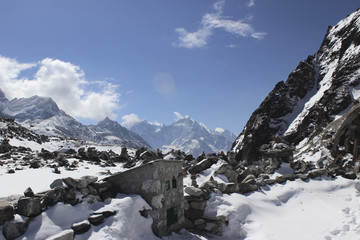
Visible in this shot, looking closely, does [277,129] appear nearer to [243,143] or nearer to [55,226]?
[243,143]

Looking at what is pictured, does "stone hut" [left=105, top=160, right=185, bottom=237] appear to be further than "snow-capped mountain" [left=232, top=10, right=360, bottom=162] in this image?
No

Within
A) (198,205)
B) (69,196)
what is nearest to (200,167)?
(198,205)

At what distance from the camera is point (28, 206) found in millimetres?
10539

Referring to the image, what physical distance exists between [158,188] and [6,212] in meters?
6.99

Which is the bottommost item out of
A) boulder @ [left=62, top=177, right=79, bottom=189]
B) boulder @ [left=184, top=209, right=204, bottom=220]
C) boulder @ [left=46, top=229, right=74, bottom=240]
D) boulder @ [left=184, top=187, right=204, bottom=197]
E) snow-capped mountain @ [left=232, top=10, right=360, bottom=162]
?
boulder @ [left=184, top=209, right=204, bottom=220]

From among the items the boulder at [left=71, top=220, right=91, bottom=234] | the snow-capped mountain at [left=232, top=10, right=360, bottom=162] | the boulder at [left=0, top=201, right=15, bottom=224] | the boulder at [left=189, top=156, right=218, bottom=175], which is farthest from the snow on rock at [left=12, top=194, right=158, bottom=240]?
the snow-capped mountain at [left=232, top=10, right=360, bottom=162]

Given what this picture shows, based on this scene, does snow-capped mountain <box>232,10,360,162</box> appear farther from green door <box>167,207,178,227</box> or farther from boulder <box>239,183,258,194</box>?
green door <box>167,207,178,227</box>

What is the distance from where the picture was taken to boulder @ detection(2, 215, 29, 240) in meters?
9.44

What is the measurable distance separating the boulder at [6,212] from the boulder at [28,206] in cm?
45

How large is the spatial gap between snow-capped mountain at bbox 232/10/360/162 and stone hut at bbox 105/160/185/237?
4021 centimetres

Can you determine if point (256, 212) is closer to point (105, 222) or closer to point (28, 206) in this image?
point (105, 222)

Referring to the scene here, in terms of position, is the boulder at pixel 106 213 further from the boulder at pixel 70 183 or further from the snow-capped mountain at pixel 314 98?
the snow-capped mountain at pixel 314 98

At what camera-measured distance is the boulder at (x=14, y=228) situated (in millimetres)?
9438

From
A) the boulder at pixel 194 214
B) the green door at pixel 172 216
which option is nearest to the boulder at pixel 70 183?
the green door at pixel 172 216
